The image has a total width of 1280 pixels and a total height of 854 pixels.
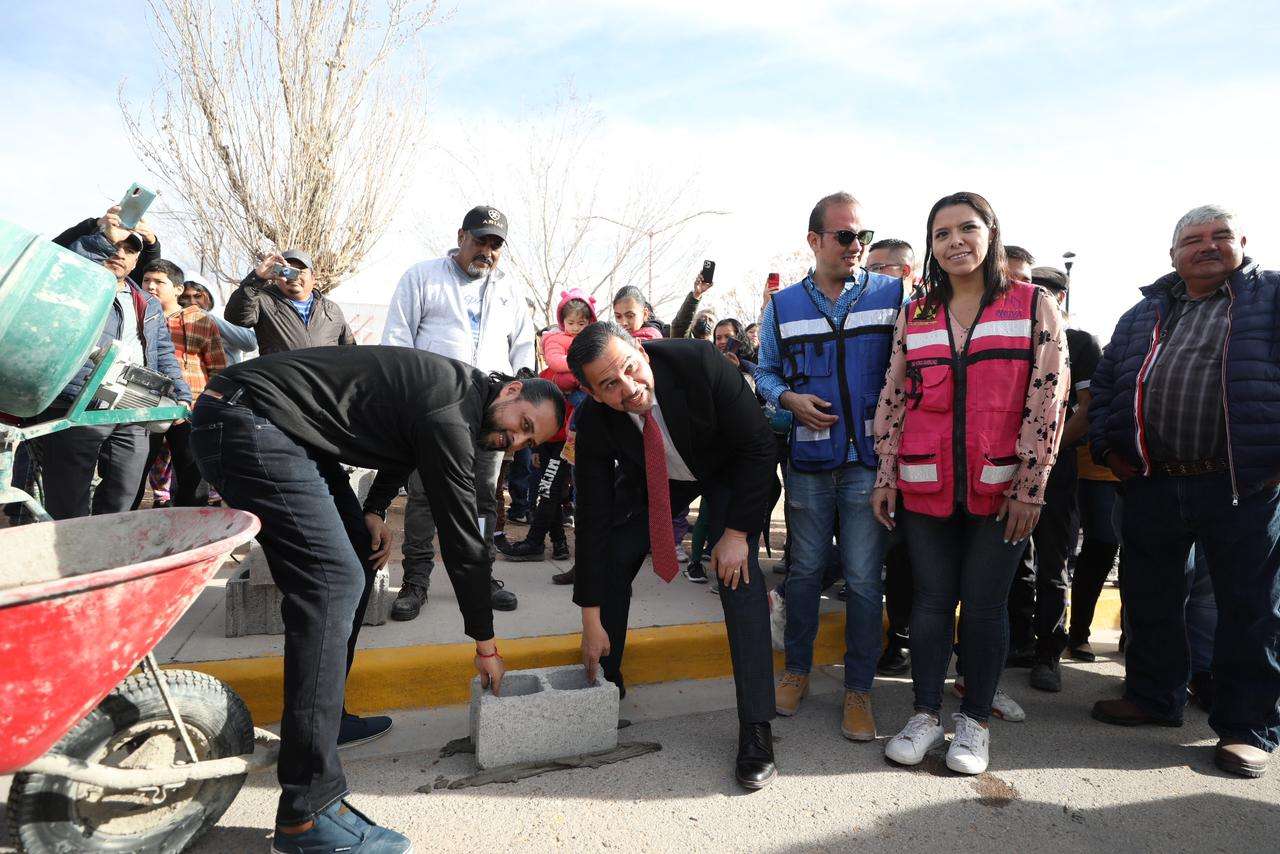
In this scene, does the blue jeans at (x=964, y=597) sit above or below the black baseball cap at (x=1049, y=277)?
below

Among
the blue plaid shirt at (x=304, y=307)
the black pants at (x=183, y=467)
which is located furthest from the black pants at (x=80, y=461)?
the blue plaid shirt at (x=304, y=307)

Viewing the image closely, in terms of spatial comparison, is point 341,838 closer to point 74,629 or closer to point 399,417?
point 74,629

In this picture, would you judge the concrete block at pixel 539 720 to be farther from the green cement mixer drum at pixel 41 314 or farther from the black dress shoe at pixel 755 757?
the green cement mixer drum at pixel 41 314

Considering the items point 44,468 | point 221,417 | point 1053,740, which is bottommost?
point 1053,740

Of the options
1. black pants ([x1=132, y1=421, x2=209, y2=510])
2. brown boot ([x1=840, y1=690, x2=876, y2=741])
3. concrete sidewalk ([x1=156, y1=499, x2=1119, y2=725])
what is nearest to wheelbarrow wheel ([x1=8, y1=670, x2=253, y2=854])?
concrete sidewalk ([x1=156, y1=499, x2=1119, y2=725])

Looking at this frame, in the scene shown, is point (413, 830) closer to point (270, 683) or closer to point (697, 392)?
point (270, 683)

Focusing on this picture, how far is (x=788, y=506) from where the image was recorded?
3.24 metres

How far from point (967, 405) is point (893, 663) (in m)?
1.71

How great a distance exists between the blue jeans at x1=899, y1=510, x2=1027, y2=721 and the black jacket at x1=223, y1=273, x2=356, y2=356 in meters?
3.30

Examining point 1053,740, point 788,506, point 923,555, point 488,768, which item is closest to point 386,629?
point 488,768

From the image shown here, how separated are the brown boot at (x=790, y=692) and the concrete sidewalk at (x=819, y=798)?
5 centimetres

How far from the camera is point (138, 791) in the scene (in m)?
2.02

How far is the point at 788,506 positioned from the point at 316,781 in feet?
6.81

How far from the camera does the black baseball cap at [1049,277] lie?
4.07 m
